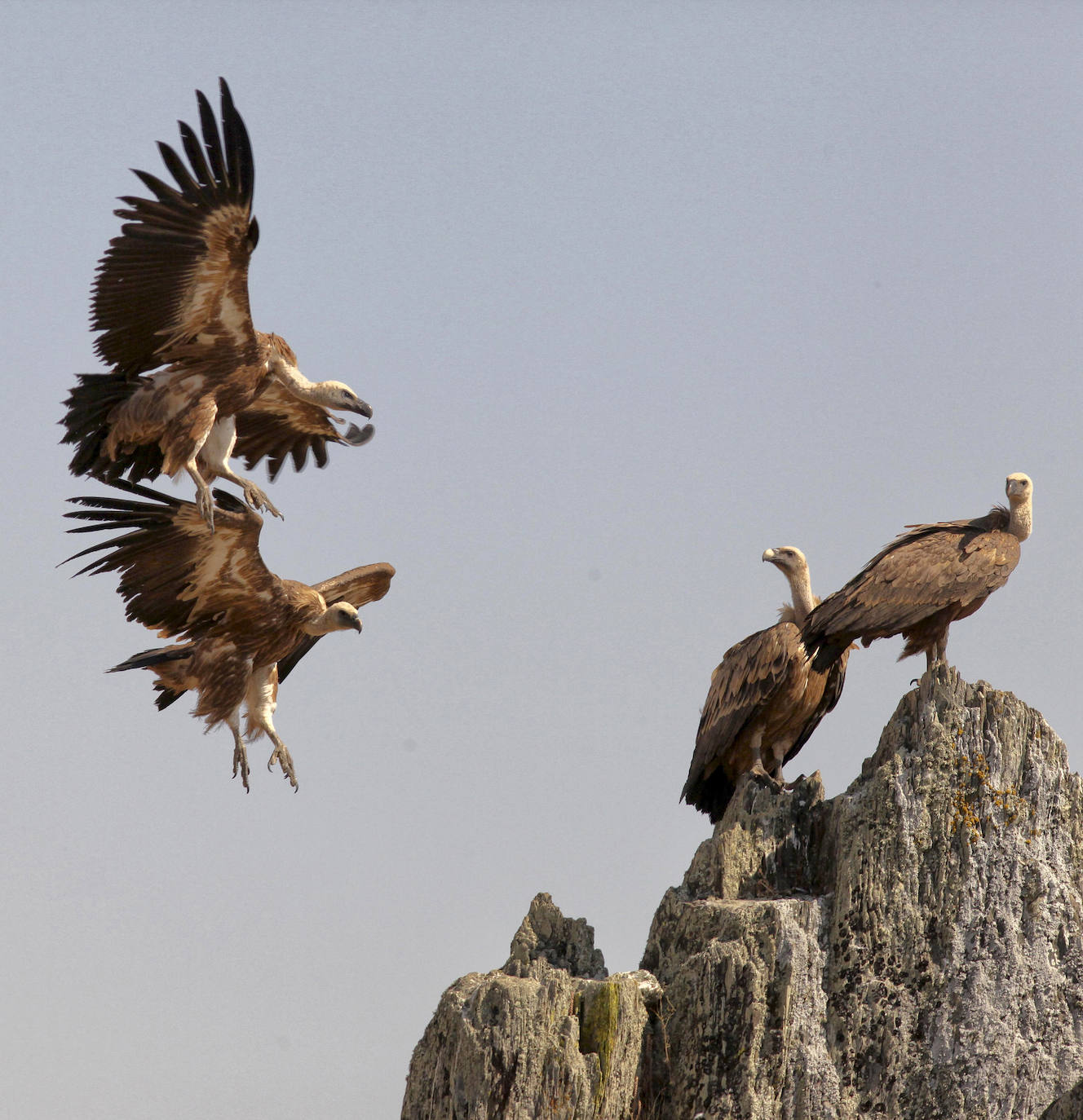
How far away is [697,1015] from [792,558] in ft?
14.9

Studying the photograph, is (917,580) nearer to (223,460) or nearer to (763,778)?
(763,778)

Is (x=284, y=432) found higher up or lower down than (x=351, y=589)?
higher up

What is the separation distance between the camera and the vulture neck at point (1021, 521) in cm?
1426

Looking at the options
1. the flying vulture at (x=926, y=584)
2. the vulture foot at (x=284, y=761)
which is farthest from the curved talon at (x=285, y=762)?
the flying vulture at (x=926, y=584)

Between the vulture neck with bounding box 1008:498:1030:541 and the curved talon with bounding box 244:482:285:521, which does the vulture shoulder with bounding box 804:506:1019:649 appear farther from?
the curved talon with bounding box 244:482:285:521

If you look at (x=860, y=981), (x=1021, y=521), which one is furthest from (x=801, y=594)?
(x=860, y=981)

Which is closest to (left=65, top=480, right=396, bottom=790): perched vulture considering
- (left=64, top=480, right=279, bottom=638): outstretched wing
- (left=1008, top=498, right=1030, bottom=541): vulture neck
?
(left=64, top=480, right=279, bottom=638): outstretched wing

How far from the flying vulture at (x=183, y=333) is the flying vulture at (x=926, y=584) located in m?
4.70

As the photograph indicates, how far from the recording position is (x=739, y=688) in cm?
1436

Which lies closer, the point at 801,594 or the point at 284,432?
the point at 284,432

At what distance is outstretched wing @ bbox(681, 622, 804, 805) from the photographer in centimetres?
1427

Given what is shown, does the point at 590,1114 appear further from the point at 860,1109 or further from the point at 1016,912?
the point at 1016,912

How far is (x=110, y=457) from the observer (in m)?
12.3

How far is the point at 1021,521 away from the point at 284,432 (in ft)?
19.9
